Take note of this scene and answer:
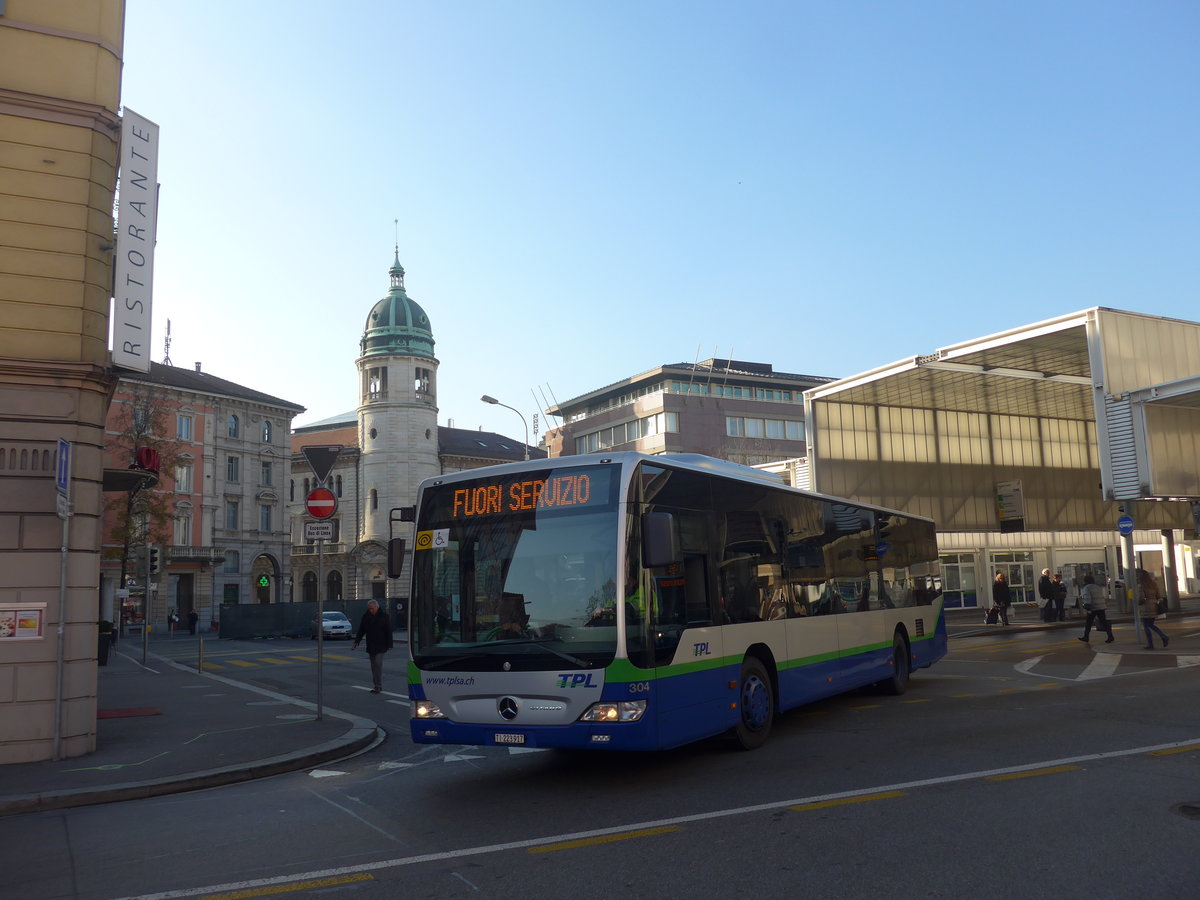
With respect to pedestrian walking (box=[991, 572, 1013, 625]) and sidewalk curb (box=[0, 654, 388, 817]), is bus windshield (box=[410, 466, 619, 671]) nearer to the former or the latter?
sidewalk curb (box=[0, 654, 388, 817])

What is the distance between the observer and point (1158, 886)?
530 centimetres

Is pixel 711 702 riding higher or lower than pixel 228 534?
lower

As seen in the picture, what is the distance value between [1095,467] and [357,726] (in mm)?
47804

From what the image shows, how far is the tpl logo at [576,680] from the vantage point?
322 inches

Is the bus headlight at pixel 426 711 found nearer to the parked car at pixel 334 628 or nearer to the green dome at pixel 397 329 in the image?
the parked car at pixel 334 628

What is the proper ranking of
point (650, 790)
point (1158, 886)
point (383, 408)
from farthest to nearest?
1. point (383, 408)
2. point (650, 790)
3. point (1158, 886)

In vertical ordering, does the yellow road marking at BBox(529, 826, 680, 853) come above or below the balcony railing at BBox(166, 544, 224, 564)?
below

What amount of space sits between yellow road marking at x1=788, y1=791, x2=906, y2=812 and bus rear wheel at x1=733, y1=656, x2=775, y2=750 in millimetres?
2292

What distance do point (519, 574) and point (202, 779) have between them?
3.88 m

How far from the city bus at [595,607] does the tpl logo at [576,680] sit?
0.01 meters

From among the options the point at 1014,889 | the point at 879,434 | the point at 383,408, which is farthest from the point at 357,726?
the point at 383,408

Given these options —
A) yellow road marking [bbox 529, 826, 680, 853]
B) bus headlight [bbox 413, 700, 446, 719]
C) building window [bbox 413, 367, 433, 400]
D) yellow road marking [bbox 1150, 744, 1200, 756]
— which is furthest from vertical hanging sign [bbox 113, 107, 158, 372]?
building window [bbox 413, 367, 433, 400]

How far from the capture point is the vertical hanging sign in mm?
11602

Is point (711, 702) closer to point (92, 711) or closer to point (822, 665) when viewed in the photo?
point (822, 665)
